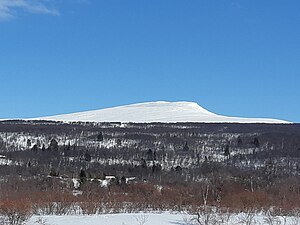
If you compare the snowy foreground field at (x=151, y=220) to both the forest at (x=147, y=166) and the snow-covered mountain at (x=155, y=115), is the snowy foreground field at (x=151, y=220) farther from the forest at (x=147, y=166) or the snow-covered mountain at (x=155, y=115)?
the snow-covered mountain at (x=155, y=115)

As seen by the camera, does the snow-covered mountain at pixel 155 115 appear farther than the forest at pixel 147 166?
Yes

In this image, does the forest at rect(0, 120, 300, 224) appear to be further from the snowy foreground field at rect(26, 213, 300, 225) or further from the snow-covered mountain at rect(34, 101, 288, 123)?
the snow-covered mountain at rect(34, 101, 288, 123)

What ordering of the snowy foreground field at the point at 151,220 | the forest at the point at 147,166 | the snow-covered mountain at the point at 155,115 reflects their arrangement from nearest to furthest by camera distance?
the snowy foreground field at the point at 151,220 → the forest at the point at 147,166 → the snow-covered mountain at the point at 155,115

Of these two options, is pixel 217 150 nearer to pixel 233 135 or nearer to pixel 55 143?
pixel 233 135

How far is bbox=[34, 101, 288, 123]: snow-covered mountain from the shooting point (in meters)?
149

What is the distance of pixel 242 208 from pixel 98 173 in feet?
124

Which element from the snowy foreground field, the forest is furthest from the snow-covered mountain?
the snowy foreground field

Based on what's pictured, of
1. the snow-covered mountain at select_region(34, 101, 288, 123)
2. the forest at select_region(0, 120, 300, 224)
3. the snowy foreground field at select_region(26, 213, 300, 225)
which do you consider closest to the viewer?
the snowy foreground field at select_region(26, 213, 300, 225)

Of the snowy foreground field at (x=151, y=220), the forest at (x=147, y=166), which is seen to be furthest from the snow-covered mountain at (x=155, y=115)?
the snowy foreground field at (x=151, y=220)

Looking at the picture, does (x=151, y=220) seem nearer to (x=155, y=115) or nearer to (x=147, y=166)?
(x=147, y=166)

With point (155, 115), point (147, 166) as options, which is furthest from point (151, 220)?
point (155, 115)

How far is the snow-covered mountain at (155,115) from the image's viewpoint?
149 m

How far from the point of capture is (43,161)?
82875 millimetres

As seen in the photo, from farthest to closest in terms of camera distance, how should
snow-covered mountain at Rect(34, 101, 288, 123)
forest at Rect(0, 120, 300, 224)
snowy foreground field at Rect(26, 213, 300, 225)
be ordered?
1. snow-covered mountain at Rect(34, 101, 288, 123)
2. forest at Rect(0, 120, 300, 224)
3. snowy foreground field at Rect(26, 213, 300, 225)
